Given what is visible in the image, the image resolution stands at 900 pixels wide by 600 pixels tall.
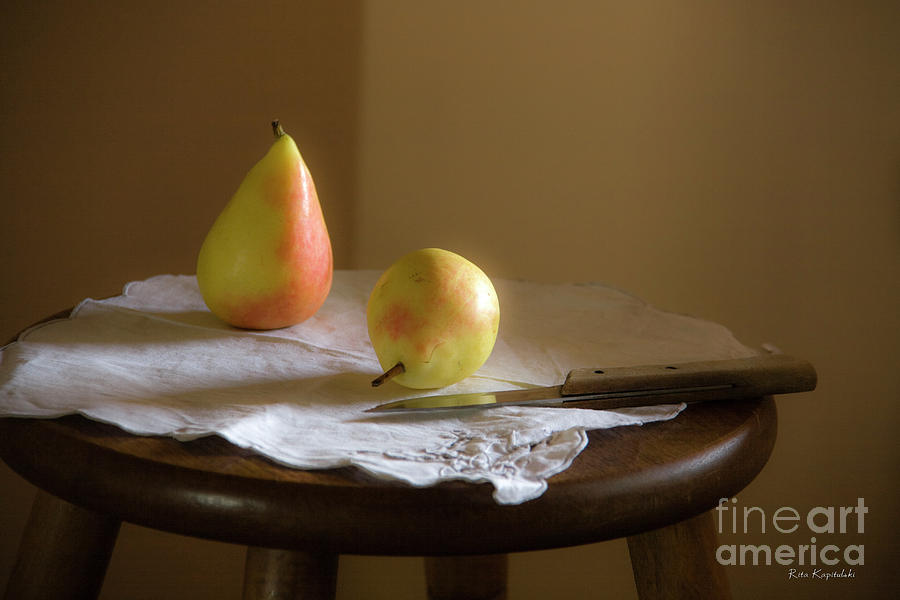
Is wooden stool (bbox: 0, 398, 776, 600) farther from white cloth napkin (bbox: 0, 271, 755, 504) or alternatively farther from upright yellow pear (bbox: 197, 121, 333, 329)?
upright yellow pear (bbox: 197, 121, 333, 329)

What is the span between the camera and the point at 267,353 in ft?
1.92

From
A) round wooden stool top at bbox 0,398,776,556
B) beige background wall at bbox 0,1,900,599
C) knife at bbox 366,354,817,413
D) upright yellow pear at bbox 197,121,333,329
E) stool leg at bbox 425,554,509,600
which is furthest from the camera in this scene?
beige background wall at bbox 0,1,900,599

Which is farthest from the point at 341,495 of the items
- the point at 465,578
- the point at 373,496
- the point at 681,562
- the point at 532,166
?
the point at 532,166

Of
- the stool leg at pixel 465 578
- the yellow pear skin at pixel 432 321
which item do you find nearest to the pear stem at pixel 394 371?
the yellow pear skin at pixel 432 321

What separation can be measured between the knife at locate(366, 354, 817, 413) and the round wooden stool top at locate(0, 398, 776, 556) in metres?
0.05

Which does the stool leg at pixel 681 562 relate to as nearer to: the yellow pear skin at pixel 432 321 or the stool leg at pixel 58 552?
the yellow pear skin at pixel 432 321

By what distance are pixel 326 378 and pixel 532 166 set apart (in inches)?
29.9

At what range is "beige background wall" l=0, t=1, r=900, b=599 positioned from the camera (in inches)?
40.2

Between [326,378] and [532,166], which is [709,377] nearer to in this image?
[326,378]

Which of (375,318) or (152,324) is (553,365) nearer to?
(375,318)

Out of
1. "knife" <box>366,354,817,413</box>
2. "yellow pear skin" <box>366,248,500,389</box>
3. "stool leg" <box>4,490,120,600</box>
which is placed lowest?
"stool leg" <box>4,490,120,600</box>

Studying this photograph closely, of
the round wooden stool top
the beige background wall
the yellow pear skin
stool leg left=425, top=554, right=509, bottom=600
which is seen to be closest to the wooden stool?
the round wooden stool top

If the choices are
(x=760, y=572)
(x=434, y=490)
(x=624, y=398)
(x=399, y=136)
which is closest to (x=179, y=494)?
(x=434, y=490)

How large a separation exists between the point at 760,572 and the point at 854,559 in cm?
13
